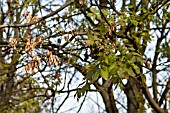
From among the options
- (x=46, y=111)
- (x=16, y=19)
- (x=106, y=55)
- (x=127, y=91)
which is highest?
(x=16, y=19)

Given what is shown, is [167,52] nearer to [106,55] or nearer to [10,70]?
[10,70]

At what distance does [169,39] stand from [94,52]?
355 centimetres

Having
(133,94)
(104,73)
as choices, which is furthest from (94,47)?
(133,94)

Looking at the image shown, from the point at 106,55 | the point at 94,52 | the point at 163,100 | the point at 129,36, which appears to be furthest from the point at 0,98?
the point at 106,55

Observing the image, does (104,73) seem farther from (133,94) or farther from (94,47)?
(133,94)

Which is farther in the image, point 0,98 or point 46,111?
point 46,111

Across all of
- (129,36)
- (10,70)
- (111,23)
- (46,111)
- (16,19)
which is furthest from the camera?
(46,111)

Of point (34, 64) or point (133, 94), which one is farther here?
point (133, 94)

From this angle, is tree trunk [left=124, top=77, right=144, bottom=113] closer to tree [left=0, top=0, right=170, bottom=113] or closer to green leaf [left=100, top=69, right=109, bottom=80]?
tree [left=0, top=0, right=170, bottom=113]

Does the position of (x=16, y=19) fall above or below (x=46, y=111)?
above

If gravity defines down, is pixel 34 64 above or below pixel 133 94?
above

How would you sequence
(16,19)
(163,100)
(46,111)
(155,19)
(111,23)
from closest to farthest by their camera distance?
(111,23)
(155,19)
(163,100)
(16,19)
(46,111)

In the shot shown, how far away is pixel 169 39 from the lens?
6.21 metres

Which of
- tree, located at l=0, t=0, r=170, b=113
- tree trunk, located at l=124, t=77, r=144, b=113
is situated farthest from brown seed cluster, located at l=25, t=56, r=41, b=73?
tree trunk, located at l=124, t=77, r=144, b=113
